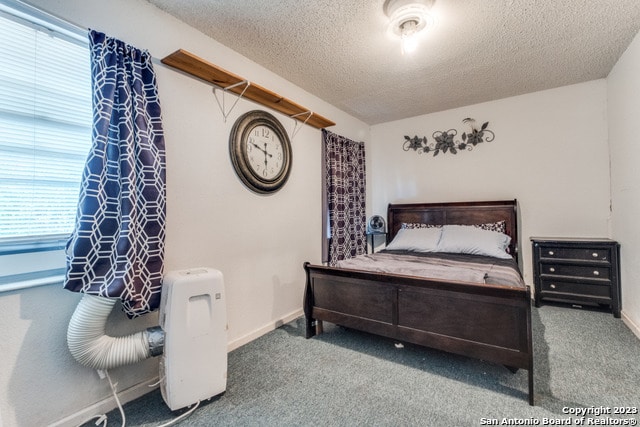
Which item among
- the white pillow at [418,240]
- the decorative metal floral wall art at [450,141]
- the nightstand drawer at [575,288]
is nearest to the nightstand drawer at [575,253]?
the nightstand drawer at [575,288]

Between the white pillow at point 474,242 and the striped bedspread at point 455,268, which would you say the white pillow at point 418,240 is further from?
the striped bedspread at point 455,268

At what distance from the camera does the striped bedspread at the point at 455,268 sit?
6.51ft

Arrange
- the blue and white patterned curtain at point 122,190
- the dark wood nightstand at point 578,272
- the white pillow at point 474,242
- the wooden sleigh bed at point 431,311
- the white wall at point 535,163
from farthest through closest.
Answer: the white wall at point 535,163, the white pillow at point 474,242, the dark wood nightstand at point 578,272, the wooden sleigh bed at point 431,311, the blue and white patterned curtain at point 122,190

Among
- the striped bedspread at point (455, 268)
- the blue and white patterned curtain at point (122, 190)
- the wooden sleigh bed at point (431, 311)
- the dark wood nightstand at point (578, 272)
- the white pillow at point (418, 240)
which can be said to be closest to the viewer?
the blue and white patterned curtain at point (122, 190)

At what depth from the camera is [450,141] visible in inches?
154

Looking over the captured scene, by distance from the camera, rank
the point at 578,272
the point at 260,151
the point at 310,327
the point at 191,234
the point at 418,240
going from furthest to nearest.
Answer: the point at 418,240
the point at 578,272
the point at 260,151
the point at 310,327
the point at 191,234

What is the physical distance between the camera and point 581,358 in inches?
81.1

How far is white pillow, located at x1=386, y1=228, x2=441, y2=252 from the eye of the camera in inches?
129

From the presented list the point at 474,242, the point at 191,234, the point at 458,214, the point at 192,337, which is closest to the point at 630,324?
the point at 474,242

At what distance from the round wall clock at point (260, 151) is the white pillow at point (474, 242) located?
191cm

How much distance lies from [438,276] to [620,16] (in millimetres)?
2253

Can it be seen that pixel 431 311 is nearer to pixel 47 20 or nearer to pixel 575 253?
pixel 575 253

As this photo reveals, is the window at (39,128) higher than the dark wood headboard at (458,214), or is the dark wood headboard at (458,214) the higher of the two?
the window at (39,128)

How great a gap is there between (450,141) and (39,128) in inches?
159
